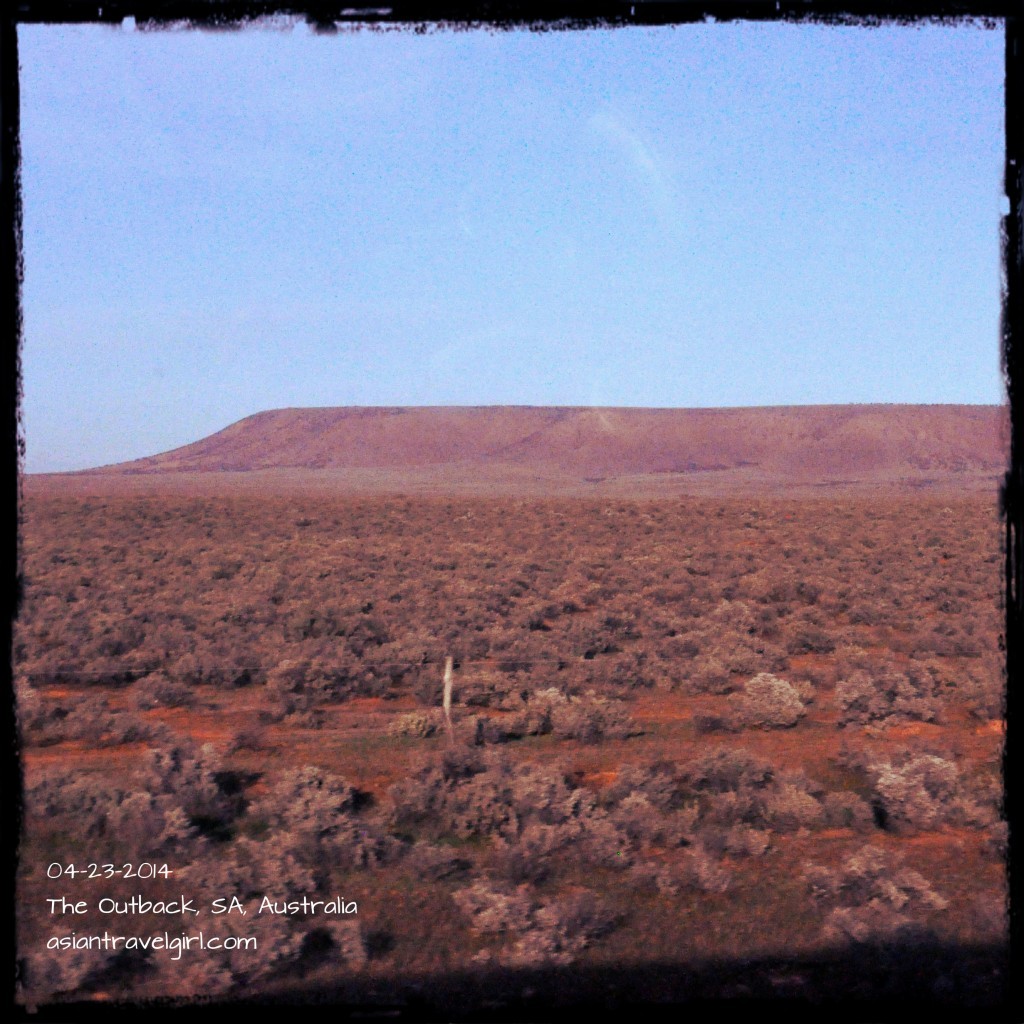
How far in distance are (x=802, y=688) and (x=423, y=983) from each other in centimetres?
627

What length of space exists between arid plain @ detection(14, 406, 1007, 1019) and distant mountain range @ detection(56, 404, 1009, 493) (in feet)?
184

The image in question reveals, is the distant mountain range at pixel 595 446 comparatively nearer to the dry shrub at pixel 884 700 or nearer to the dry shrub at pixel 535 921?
the dry shrub at pixel 884 700

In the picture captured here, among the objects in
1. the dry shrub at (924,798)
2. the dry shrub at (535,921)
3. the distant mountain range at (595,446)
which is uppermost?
the distant mountain range at (595,446)

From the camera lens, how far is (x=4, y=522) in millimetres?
2400

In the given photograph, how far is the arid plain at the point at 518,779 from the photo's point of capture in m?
3.97

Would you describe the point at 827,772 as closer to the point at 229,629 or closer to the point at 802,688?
the point at 802,688

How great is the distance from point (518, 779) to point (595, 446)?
287 feet

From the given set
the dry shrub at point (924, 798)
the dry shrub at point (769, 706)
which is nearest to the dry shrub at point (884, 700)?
the dry shrub at point (769, 706)

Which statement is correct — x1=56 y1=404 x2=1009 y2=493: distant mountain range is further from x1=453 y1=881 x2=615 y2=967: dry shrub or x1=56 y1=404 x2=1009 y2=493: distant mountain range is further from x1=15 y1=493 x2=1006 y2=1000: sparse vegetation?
x1=453 y1=881 x2=615 y2=967: dry shrub

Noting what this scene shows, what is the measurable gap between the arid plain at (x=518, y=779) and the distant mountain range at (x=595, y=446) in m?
56.0

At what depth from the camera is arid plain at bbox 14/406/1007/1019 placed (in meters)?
3.97

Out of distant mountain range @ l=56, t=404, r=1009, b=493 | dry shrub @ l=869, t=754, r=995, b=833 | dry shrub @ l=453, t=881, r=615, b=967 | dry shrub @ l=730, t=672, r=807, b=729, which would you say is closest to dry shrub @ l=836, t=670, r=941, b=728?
dry shrub @ l=730, t=672, r=807, b=729

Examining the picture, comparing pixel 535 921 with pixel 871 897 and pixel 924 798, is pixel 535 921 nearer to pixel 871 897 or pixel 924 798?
pixel 871 897

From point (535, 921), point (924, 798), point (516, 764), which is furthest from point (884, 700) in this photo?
point (535, 921)
